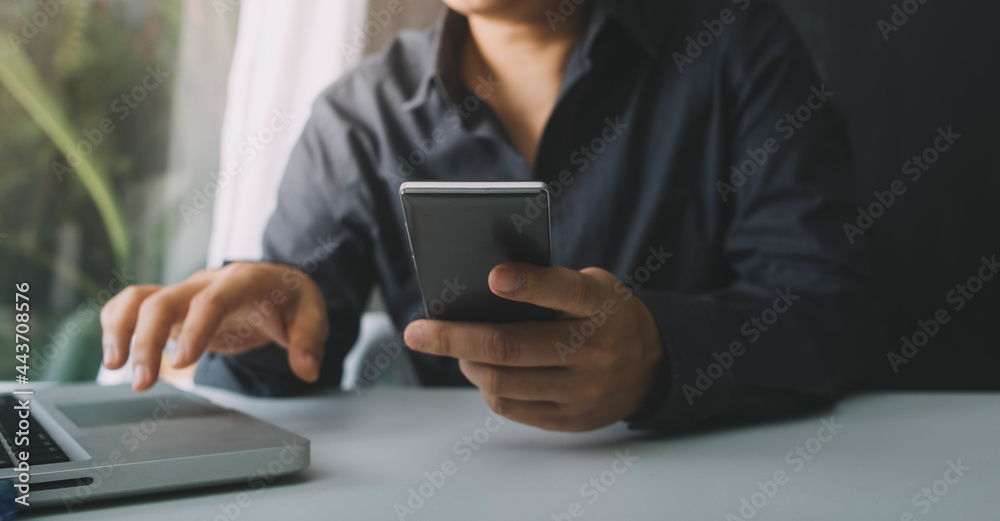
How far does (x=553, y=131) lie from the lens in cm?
96

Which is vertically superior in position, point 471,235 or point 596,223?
point 471,235

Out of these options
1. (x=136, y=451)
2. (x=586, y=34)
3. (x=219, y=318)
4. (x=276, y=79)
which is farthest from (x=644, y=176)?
(x=276, y=79)

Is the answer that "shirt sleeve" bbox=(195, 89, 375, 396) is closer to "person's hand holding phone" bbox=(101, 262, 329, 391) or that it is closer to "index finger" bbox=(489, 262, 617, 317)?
"person's hand holding phone" bbox=(101, 262, 329, 391)

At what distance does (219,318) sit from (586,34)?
597 mm

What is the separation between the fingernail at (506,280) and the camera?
43 centimetres

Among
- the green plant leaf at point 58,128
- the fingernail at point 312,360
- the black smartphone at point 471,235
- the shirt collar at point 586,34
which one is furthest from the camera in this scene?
the green plant leaf at point 58,128

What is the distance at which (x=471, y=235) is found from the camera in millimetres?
422

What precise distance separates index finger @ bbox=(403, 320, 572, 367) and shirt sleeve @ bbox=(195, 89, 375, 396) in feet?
1.67

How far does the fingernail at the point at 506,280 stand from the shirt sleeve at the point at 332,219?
1.97ft

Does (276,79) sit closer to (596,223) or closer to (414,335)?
(596,223)

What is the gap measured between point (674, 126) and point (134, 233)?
1.39 metres

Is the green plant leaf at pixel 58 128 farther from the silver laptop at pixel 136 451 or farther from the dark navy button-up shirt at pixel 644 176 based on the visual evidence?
the silver laptop at pixel 136 451

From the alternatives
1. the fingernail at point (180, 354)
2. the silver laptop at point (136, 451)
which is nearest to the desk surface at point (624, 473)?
the silver laptop at point (136, 451)

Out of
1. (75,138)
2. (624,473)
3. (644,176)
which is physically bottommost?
(624,473)
